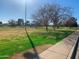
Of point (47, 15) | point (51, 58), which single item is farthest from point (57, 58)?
point (47, 15)

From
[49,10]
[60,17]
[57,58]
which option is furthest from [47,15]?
[57,58]

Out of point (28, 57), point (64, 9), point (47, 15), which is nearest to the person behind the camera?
point (28, 57)

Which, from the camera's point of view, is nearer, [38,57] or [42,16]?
[38,57]

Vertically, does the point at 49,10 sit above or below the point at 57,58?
above

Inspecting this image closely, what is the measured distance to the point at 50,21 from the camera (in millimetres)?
44375

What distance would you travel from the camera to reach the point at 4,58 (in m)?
8.42

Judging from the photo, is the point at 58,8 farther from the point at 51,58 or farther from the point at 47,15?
the point at 51,58

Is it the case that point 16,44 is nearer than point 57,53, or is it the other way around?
point 57,53

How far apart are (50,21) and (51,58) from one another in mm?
36285

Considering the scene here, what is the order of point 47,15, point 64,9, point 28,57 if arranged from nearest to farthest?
1. point 28,57
2. point 47,15
3. point 64,9

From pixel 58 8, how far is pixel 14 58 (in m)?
36.1

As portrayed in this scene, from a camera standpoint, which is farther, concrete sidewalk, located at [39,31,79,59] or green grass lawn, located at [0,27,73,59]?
green grass lawn, located at [0,27,73,59]

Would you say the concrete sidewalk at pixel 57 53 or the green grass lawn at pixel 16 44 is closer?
the concrete sidewalk at pixel 57 53

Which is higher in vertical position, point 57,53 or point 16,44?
point 57,53
